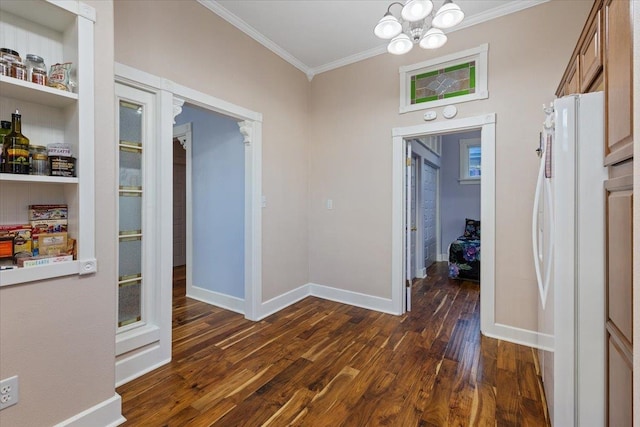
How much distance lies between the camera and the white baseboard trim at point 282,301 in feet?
10.3

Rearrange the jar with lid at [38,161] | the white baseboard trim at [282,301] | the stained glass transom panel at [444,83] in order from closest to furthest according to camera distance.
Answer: the jar with lid at [38,161] < the stained glass transom panel at [444,83] < the white baseboard trim at [282,301]

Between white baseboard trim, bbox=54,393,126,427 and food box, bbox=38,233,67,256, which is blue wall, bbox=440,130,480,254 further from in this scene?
food box, bbox=38,233,67,256

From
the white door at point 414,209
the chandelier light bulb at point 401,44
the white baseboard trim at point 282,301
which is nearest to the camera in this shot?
the chandelier light bulb at point 401,44

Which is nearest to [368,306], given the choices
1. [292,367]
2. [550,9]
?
[292,367]

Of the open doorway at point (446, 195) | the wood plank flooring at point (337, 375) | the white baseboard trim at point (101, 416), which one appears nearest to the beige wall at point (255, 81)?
the wood plank flooring at point (337, 375)

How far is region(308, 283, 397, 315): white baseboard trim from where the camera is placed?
3.27 m

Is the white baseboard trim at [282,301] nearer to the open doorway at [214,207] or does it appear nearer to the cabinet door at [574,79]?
the open doorway at [214,207]

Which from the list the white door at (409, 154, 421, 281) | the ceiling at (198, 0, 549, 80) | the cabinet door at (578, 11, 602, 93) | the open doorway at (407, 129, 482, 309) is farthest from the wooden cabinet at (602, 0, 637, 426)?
the open doorway at (407, 129, 482, 309)

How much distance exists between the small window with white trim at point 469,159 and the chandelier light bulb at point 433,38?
4.40m

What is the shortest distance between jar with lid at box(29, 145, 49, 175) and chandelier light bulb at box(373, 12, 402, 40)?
2216 millimetres

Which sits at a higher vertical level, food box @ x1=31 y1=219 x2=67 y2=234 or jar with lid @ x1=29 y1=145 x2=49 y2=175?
jar with lid @ x1=29 y1=145 x2=49 y2=175

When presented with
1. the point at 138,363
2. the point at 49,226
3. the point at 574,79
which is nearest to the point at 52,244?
the point at 49,226

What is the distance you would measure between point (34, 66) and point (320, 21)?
228 cm

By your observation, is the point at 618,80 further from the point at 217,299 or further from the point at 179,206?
the point at 179,206
